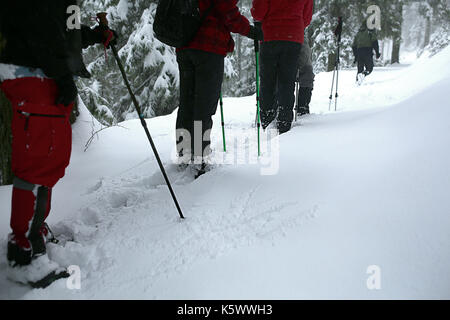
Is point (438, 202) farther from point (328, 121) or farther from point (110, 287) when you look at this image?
point (328, 121)

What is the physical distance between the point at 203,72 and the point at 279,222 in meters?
1.65

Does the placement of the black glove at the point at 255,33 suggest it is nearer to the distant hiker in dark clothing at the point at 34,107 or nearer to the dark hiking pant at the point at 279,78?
the dark hiking pant at the point at 279,78

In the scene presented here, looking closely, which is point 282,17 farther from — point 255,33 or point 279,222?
point 279,222

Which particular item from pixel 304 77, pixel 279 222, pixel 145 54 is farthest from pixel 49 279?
pixel 145 54

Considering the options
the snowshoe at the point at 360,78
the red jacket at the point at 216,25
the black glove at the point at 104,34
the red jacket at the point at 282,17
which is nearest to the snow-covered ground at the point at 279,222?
the red jacket at the point at 216,25

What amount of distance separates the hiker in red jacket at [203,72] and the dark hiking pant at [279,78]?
1.04 m

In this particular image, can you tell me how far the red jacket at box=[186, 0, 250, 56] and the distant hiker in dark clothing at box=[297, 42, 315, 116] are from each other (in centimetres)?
275

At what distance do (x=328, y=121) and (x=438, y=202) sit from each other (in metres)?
3.08

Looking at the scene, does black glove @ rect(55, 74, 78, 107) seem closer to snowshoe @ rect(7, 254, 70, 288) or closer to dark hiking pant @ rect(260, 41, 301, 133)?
snowshoe @ rect(7, 254, 70, 288)

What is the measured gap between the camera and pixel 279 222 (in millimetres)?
1996

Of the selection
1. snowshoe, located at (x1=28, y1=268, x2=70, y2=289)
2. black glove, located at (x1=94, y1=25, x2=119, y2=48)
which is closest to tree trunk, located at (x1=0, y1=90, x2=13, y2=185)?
black glove, located at (x1=94, y1=25, x2=119, y2=48)

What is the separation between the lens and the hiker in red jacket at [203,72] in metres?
2.72

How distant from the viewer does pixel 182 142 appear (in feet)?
10.4

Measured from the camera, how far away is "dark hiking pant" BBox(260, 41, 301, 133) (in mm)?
4004
